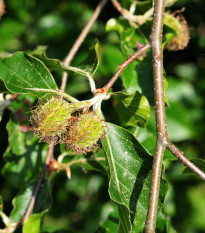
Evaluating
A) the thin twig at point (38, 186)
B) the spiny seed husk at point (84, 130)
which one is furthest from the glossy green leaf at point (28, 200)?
the spiny seed husk at point (84, 130)

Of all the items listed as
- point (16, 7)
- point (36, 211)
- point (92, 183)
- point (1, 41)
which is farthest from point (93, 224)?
point (16, 7)

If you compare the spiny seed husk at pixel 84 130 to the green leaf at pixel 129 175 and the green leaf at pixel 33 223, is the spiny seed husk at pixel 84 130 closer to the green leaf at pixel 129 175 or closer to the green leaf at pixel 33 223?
the green leaf at pixel 129 175

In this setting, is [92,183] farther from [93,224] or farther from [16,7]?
[16,7]

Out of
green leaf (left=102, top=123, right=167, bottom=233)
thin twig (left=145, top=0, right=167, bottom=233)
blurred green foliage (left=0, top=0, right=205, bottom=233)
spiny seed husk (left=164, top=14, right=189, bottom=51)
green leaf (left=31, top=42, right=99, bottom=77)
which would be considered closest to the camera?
thin twig (left=145, top=0, right=167, bottom=233)

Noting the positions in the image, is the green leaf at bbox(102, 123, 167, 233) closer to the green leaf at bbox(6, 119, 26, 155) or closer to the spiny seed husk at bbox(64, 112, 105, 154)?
the spiny seed husk at bbox(64, 112, 105, 154)

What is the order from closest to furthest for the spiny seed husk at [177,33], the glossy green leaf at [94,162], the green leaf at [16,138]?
the glossy green leaf at [94,162], the spiny seed husk at [177,33], the green leaf at [16,138]

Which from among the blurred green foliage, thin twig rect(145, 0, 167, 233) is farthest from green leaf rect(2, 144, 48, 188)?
thin twig rect(145, 0, 167, 233)
